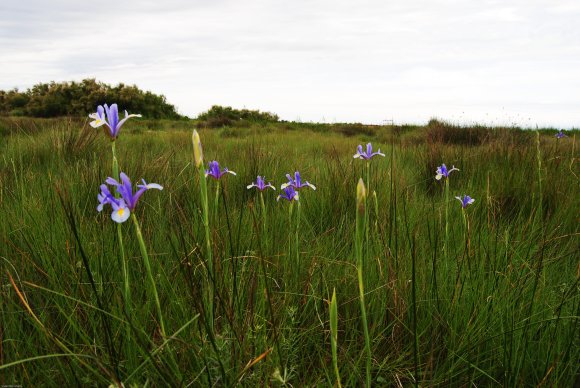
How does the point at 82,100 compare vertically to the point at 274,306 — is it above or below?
above

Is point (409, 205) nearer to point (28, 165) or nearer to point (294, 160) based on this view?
point (294, 160)

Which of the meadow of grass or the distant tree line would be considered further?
the distant tree line

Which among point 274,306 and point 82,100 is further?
point 82,100

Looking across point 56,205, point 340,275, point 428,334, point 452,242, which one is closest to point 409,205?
point 452,242

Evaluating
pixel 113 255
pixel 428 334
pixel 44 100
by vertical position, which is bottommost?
pixel 428 334

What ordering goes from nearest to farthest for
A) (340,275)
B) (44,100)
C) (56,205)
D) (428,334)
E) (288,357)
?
(288,357) < (428,334) < (340,275) < (56,205) < (44,100)

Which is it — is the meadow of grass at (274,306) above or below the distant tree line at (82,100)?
below

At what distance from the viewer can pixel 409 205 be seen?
301cm

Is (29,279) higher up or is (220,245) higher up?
(220,245)

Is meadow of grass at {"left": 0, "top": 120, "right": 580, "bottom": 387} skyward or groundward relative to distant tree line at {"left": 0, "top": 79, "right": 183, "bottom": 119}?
groundward

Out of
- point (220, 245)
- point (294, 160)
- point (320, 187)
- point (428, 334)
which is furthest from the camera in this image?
point (294, 160)

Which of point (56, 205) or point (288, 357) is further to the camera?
point (56, 205)

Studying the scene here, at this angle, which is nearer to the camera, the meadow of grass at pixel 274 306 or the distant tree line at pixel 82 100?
the meadow of grass at pixel 274 306

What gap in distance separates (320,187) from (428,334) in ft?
5.74
